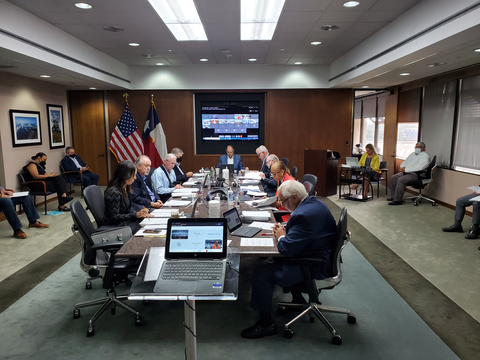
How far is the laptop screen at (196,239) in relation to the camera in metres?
2.17

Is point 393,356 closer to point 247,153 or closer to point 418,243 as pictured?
point 418,243

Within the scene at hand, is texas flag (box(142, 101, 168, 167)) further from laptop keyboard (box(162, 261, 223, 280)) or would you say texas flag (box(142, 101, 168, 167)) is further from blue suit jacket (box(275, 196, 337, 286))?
laptop keyboard (box(162, 261, 223, 280))

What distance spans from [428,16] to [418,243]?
3035 mm

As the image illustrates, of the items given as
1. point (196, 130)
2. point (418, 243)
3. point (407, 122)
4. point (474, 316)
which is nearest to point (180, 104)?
point (196, 130)

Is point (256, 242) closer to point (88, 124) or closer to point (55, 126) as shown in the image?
point (55, 126)

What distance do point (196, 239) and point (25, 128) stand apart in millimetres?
6497

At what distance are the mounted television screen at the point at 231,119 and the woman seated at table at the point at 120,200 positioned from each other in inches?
236

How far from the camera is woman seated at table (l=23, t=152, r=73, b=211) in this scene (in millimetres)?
6801

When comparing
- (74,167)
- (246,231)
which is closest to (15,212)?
(74,167)

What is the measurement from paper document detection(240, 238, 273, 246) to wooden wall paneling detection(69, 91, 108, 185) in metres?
7.81

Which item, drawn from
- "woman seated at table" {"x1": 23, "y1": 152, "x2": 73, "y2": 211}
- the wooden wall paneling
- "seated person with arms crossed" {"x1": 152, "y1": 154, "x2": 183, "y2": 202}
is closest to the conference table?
"seated person with arms crossed" {"x1": 152, "y1": 154, "x2": 183, "y2": 202}

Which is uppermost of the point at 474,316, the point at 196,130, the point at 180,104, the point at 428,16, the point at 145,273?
the point at 428,16

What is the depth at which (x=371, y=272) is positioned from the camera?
4.07 m

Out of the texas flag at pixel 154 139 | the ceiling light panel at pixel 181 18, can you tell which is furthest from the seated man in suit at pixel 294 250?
the texas flag at pixel 154 139
